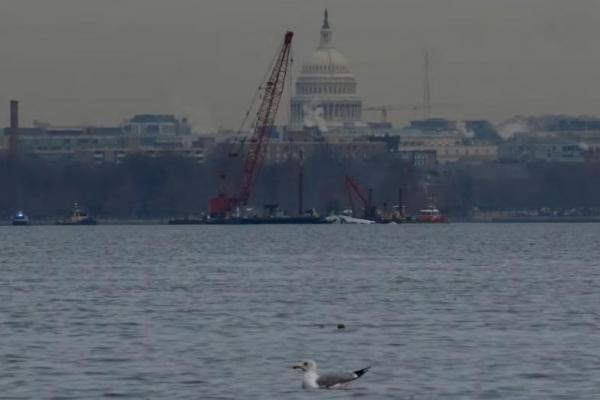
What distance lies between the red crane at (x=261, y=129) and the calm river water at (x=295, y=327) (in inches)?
3293

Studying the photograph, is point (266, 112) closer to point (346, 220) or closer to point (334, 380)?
point (346, 220)

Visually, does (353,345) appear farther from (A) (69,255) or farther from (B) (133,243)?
(B) (133,243)

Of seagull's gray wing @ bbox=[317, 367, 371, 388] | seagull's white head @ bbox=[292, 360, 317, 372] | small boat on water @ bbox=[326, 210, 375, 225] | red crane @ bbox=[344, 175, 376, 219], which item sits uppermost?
red crane @ bbox=[344, 175, 376, 219]

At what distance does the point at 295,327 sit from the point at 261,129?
12098cm

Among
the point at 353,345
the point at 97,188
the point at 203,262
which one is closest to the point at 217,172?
the point at 97,188

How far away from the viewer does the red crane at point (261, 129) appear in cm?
16262

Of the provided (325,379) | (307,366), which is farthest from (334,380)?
(307,366)

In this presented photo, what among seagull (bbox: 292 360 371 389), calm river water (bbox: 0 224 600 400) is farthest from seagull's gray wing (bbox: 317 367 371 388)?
calm river water (bbox: 0 224 600 400)

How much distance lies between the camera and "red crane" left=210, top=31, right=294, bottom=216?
163 meters

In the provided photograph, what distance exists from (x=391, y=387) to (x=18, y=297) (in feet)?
68.6

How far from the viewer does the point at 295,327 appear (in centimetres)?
4384

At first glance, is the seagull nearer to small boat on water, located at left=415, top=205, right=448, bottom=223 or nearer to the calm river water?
the calm river water

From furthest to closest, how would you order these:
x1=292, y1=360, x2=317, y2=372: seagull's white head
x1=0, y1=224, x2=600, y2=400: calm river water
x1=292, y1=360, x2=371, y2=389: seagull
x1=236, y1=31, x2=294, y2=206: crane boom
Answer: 1. x1=236, y1=31, x2=294, y2=206: crane boom
2. x1=0, y1=224, x2=600, y2=400: calm river water
3. x1=292, y1=360, x2=317, y2=372: seagull's white head
4. x1=292, y1=360, x2=371, y2=389: seagull

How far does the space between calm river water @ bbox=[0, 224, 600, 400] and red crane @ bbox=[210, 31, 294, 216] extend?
83644 millimetres
